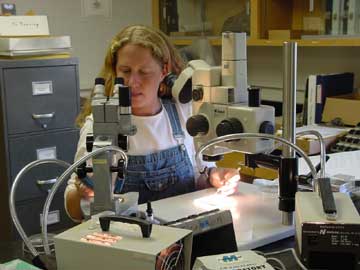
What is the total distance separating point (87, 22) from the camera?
12.1 feet

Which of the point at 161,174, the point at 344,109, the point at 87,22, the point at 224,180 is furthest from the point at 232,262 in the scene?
the point at 87,22

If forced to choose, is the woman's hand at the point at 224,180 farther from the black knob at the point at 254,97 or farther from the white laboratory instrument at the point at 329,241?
the white laboratory instrument at the point at 329,241

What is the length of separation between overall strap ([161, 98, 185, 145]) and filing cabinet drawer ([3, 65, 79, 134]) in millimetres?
1125

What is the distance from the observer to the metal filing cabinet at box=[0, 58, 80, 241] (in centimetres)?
282

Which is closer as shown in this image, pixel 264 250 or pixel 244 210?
pixel 264 250

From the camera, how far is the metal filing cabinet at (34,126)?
2824 millimetres

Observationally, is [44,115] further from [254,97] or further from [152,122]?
[254,97]

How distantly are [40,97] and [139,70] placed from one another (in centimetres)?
128

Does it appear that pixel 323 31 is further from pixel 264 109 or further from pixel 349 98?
pixel 264 109

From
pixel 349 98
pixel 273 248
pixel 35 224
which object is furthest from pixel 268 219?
pixel 35 224

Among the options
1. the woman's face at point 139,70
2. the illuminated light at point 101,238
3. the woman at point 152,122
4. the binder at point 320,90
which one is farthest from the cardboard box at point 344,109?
the illuminated light at point 101,238

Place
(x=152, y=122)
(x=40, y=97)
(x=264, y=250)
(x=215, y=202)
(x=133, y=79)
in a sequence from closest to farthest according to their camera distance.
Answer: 1. (x=264, y=250)
2. (x=215, y=202)
3. (x=133, y=79)
4. (x=152, y=122)
5. (x=40, y=97)

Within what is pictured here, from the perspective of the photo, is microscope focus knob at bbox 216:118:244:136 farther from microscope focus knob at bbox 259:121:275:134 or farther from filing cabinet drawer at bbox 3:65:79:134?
filing cabinet drawer at bbox 3:65:79:134

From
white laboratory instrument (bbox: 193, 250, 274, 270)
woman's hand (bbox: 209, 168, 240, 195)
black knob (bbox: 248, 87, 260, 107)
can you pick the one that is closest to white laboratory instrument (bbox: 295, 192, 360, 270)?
white laboratory instrument (bbox: 193, 250, 274, 270)
